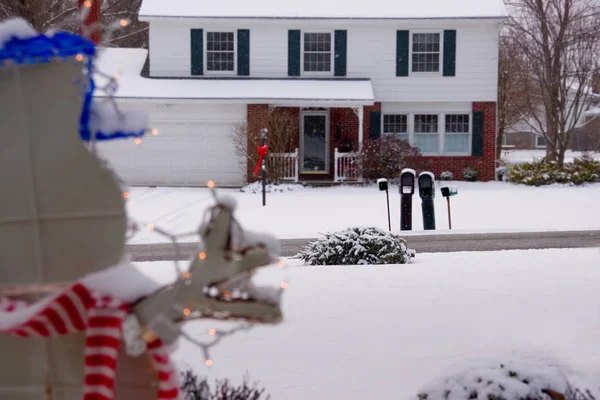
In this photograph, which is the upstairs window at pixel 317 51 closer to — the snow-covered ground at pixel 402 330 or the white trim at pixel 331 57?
the white trim at pixel 331 57

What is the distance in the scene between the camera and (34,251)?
2732mm

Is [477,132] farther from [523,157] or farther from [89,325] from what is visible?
[89,325]

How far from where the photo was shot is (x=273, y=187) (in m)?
24.7

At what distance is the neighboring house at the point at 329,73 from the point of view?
26.5 metres

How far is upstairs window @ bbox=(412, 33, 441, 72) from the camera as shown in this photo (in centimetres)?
2744

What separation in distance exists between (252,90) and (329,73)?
9.96ft

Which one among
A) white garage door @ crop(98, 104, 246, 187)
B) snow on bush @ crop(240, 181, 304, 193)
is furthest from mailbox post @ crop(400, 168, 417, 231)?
white garage door @ crop(98, 104, 246, 187)

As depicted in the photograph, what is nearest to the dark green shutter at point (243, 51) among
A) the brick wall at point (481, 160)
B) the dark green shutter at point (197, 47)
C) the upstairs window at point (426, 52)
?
the dark green shutter at point (197, 47)

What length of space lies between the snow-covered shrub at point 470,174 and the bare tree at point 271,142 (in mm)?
6248

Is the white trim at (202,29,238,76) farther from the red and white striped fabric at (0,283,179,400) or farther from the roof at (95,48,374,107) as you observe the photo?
the red and white striped fabric at (0,283,179,400)

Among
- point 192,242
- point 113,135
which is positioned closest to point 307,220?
point 192,242

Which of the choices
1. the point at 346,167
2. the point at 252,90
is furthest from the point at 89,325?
the point at 346,167

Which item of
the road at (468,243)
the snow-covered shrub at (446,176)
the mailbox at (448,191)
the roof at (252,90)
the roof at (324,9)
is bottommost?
the road at (468,243)

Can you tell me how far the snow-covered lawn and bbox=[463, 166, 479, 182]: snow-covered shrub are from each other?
3.72ft
